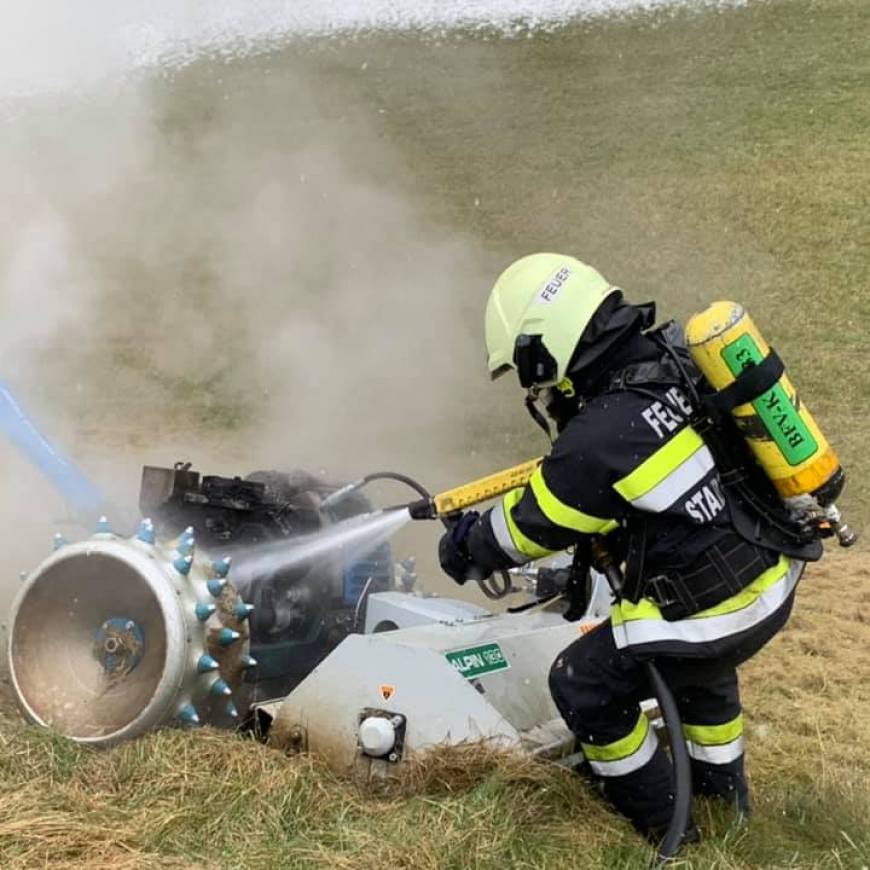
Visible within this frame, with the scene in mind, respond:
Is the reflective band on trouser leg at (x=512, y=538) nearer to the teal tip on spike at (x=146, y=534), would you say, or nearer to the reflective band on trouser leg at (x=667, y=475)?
the reflective band on trouser leg at (x=667, y=475)

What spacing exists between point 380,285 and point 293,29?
970 cm

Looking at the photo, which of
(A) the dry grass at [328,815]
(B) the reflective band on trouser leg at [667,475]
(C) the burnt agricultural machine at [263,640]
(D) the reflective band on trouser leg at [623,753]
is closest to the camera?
(A) the dry grass at [328,815]

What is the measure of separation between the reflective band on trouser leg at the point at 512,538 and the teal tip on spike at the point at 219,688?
106cm

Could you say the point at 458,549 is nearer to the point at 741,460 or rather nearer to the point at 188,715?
the point at 741,460

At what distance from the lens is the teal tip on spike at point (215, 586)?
3.65m

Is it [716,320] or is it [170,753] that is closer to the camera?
[716,320]

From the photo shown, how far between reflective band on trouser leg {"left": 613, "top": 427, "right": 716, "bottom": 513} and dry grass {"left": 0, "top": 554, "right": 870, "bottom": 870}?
83 cm

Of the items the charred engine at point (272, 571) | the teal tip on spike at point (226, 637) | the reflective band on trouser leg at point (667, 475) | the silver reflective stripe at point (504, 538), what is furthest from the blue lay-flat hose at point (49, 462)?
the reflective band on trouser leg at point (667, 475)

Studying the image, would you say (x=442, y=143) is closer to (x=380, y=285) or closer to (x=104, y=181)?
(x=380, y=285)

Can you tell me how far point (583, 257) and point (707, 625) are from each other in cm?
1117

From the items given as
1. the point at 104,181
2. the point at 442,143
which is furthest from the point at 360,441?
the point at 442,143

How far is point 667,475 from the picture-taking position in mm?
3023

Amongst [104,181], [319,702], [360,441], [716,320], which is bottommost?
[360,441]

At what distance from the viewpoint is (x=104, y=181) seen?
1110 cm
